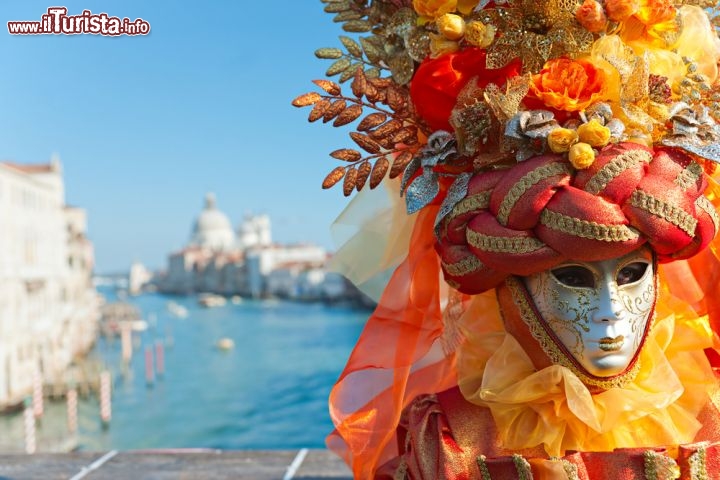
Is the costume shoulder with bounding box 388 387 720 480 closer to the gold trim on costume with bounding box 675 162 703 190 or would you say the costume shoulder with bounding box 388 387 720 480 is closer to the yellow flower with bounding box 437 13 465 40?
the gold trim on costume with bounding box 675 162 703 190

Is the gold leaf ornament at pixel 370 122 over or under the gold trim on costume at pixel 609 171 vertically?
over

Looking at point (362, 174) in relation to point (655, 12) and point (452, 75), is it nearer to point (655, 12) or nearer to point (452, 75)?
point (452, 75)

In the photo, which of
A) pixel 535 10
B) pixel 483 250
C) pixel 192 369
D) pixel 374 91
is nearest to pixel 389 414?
pixel 483 250

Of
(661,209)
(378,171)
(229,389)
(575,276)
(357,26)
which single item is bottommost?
(229,389)

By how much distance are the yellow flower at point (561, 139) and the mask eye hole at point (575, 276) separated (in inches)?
8.9

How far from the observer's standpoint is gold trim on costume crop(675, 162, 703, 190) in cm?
130

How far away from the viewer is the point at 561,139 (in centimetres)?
127

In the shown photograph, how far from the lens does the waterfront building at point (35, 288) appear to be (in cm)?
1969

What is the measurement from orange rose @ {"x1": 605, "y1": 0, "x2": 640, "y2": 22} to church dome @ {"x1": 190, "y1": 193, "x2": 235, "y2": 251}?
7816cm

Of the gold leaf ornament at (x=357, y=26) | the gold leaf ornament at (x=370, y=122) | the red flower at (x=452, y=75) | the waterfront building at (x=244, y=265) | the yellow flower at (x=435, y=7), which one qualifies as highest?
the gold leaf ornament at (x=357, y=26)

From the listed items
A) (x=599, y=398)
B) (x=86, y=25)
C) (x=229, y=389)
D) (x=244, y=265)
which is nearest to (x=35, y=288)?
(x=229, y=389)

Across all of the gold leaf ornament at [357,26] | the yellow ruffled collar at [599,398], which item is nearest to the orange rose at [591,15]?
the gold leaf ornament at [357,26]

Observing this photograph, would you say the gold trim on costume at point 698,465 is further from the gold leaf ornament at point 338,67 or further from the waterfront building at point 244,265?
the waterfront building at point 244,265

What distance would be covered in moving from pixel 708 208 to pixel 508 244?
1.22 feet
